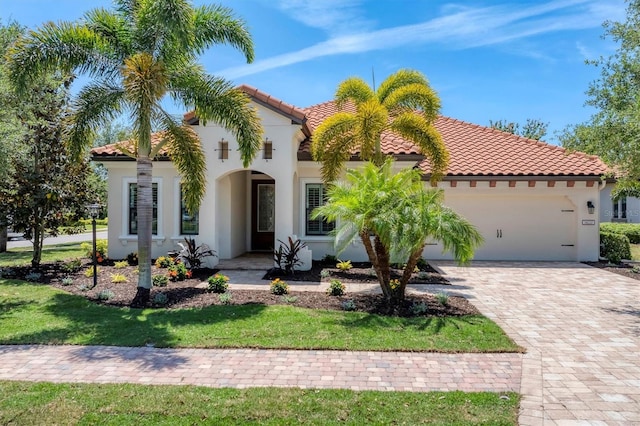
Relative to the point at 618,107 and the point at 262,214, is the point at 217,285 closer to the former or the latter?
the point at 262,214

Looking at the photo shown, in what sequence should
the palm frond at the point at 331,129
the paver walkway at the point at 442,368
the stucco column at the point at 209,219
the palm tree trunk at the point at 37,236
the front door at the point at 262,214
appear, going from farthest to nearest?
the front door at the point at 262,214 < the stucco column at the point at 209,219 < the palm tree trunk at the point at 37,236 < the palm frond at the point at 331,129 < the paver walkway at the point at 442,368

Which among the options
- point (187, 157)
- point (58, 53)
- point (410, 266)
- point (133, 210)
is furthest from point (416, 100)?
point (133, 210)

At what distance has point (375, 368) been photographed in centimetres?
576

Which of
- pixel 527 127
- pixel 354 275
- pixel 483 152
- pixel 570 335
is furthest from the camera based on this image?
pixel 527 127

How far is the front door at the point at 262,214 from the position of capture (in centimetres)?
1794

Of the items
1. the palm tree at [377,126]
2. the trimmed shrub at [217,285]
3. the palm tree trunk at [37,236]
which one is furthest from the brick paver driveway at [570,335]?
the palm tree trunk at [37,236]

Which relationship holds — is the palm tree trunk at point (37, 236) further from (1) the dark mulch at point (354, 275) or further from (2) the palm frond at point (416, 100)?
(2) the palm frond at point (416, 100)

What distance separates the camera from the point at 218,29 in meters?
9.86

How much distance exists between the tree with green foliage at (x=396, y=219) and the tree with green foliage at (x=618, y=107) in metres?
3.42

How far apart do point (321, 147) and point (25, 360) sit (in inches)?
339

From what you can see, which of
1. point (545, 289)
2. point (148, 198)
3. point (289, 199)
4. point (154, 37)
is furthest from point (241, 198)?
point (545, 289)

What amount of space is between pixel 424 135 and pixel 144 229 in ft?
26.3

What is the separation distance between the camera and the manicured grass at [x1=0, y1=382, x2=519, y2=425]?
14.1 ft

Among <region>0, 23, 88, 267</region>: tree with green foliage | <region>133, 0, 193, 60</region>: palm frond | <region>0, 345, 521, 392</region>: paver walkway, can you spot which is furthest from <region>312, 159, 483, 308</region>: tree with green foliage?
<region>0, 23, 88, 267</region>: tree with green foliage
